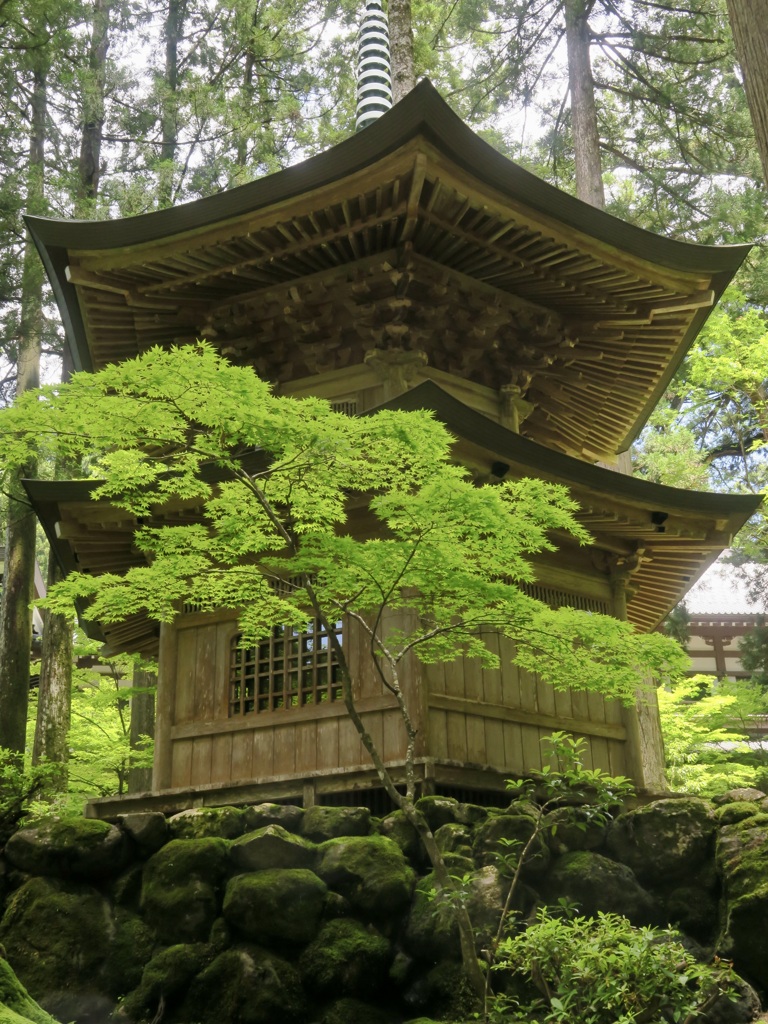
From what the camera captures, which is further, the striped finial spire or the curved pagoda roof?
the striped finial spire

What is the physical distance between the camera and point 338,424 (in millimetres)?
6469

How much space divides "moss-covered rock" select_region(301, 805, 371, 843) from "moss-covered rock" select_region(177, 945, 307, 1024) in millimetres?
1018

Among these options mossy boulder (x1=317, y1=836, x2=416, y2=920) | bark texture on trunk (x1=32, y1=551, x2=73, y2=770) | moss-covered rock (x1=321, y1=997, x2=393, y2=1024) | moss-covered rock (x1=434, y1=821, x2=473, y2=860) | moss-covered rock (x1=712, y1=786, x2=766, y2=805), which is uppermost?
bark texture on trunk (x1=32, y1=551, x2=73, y2=770)

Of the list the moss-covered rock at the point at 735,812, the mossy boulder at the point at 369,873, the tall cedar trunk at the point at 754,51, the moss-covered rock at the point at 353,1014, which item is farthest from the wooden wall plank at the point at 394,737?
the tall cedar trunk at the point at 754,51

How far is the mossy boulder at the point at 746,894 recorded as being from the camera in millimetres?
7094

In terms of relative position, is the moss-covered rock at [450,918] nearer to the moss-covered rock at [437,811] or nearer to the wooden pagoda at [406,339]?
the moss-covered rock at [437,811]

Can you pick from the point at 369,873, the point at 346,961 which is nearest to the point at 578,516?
the point at 369,873

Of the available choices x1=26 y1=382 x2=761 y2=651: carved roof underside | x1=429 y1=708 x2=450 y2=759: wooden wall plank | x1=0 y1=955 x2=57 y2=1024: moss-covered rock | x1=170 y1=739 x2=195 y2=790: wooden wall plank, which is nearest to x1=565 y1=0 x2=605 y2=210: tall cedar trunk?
x1=26 y1=382 x2=761 y2=651: carved roof underside

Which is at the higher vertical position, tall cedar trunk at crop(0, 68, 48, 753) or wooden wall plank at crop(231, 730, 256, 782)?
tall cedar trunk at crop(0, 68, 48, 753)

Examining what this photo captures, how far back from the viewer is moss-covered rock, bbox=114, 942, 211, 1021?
684 centimetres

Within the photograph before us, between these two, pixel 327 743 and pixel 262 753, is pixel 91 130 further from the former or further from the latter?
pixel 327 743

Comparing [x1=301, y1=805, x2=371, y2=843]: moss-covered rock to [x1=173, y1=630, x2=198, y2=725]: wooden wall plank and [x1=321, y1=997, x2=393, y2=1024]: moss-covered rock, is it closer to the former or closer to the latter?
[x1=321, y1=997, x2=393, y2=1024]: moss-covered rock

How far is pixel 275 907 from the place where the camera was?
22.6 ft

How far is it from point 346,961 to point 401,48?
15.0m
